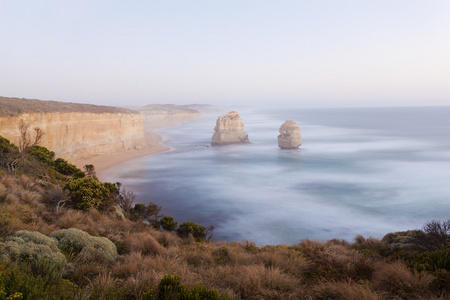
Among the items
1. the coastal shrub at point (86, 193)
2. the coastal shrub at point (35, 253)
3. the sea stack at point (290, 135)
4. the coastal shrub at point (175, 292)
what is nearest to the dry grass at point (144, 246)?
the coastal shrub at point (35, 253)

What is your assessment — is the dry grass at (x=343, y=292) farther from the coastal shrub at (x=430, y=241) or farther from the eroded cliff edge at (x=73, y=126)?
the eroded cliff edge at (x=73, y=126)

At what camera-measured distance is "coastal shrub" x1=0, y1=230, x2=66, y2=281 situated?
438 centimetres

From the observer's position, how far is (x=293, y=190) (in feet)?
93.0

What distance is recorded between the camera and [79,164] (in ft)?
106

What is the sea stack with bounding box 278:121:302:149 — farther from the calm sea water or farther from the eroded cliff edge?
the eroded cliff edge

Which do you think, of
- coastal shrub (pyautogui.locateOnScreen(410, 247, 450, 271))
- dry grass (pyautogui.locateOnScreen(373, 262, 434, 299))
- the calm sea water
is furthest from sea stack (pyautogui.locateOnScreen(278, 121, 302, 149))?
dry grass (pyautogui.locateOnScreen(373, 262, 434, 299))

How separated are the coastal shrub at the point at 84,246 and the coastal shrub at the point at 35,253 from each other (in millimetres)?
362

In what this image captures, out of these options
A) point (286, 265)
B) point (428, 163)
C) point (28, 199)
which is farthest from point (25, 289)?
point (428, 163)

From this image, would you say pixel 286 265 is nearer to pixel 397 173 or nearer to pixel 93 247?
pixel 93 247

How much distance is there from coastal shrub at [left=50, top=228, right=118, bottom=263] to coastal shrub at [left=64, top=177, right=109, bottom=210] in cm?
461

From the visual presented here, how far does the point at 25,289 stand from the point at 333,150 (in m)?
53.8

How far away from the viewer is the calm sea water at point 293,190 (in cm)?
2022

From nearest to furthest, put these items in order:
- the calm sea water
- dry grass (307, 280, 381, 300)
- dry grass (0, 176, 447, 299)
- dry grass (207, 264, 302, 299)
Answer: dry grass (307, 280, 381, 300) < dry grass (0, 176, 447, 299) < dry grass (207, 264, 302, 299) < the calm sea water

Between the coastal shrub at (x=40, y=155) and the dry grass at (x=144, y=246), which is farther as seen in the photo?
the coastal shrub at (x=40, y=155)
